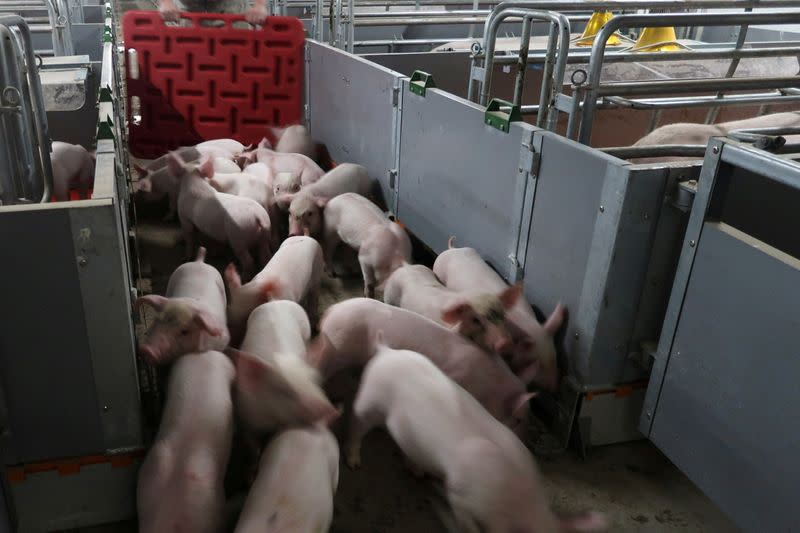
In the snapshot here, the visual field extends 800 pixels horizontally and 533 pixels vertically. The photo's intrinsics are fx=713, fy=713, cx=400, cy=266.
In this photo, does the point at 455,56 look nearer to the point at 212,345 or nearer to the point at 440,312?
the point at 440,312

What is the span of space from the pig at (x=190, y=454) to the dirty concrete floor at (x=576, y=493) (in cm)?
20

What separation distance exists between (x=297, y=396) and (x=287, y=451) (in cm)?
18

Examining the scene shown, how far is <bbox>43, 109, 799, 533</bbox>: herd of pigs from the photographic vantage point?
1789 mm

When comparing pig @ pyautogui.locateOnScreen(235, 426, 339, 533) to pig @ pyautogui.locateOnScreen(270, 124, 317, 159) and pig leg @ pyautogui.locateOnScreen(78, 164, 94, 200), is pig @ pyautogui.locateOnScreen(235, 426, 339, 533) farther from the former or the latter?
pig @ pyautogui.locateOnScreen(270, 124, 317, 159)

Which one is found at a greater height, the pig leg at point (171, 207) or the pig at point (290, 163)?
the pig at point (290, 163)

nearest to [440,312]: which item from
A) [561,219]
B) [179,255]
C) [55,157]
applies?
[561,219]

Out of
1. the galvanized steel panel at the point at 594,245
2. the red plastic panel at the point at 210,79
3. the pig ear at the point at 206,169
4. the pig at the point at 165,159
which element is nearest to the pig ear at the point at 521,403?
the galvanized steel panel at the point at 594,245

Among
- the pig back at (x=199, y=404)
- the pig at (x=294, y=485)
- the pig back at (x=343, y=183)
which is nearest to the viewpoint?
the pig at (x=294, y=485)

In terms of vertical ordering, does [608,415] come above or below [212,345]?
below

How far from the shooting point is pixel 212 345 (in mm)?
2416

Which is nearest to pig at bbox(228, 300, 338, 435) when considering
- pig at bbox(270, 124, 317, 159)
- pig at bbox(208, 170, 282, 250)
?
pig at bbox(208, 170, 282, 250)

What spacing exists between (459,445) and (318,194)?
7.70ft

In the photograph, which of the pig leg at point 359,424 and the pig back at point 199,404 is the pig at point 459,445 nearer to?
the pig leg at point 359,424

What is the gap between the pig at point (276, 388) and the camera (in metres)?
2.03
